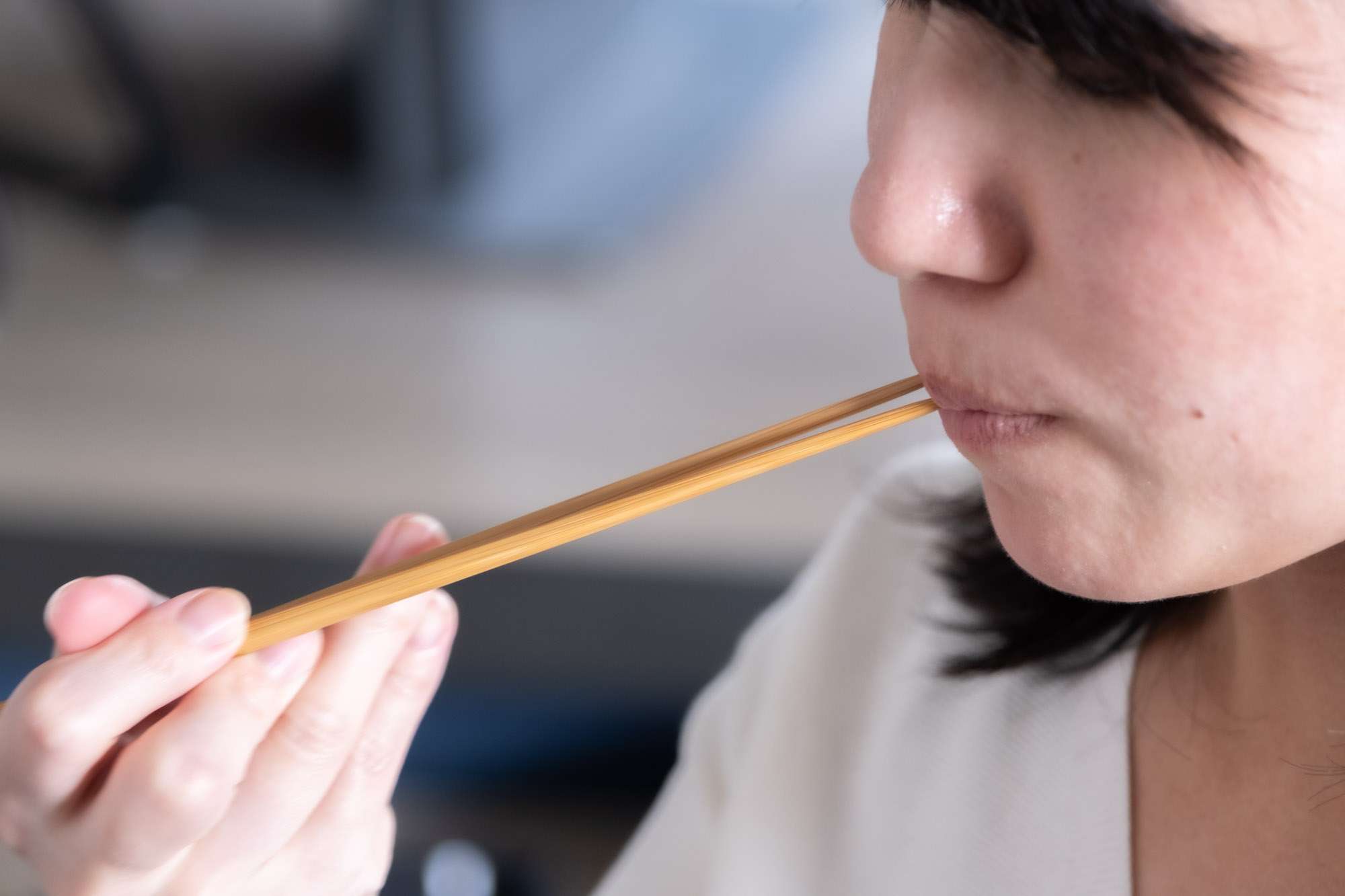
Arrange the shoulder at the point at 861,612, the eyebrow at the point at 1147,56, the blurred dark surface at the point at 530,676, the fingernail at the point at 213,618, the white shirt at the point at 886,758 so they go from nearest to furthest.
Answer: the eyebrow at the point at 1147,56
the fingernail at the point at 213,618
the white shirt at the point at 886,758
the shoulder at the point at 861,612
the blurred dark surface at the point at 530,676

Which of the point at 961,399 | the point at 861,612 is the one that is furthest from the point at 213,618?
the point at 861,612

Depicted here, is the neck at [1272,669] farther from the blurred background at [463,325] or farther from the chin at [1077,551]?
the blurred background at [463,325]

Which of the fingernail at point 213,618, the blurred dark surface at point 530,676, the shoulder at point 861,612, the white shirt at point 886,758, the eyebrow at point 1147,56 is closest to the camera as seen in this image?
the eyebrow at point 1147,56

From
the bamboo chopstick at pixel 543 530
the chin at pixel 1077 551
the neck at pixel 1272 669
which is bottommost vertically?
the neck at pixel 1272 669

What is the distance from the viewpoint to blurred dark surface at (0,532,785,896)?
3.86 feet

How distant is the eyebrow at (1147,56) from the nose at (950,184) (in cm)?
3

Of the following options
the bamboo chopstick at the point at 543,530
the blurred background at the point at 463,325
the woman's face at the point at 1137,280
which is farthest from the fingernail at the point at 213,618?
the blurred background at the point at 463,325

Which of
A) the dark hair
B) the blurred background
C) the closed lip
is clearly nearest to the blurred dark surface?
the blurred background

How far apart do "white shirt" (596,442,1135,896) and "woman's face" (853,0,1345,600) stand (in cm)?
19

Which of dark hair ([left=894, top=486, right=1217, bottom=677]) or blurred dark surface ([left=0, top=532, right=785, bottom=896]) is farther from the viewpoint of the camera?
blurred dark surface ([left=0, top=532, right=785, bottom=896])

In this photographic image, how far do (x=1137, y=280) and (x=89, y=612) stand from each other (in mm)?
377

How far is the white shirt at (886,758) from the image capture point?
543 millimetres

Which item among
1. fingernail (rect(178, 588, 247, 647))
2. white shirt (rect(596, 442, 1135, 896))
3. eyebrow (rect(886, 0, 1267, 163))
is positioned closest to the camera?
eyebrow (rect(886, 0, 1267, 163))

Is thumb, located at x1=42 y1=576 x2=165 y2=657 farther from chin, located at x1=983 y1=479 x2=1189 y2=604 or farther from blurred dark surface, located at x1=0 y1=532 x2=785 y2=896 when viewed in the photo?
blurred dark surface, located at x1=0 y1=532 x2=785 y2=896
